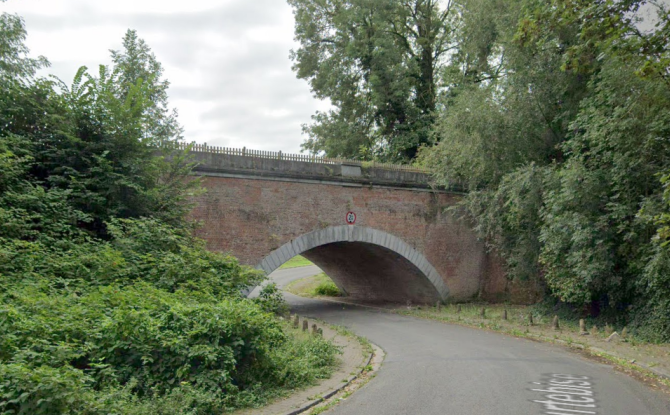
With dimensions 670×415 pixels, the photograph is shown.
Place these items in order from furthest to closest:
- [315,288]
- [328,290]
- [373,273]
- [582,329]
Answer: [315,288], [328,290], [373,273], [582,329]

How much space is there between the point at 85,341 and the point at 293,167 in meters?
12.1

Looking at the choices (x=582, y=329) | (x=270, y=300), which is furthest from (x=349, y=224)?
(x=270, y=300)

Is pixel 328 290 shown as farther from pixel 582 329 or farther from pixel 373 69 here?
pixel 582 329

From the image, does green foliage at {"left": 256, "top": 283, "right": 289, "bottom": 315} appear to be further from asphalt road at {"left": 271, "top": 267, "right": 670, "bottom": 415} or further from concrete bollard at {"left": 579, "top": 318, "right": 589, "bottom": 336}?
concrete bollard at {"left": 579, "top": 318, "right": 589, "bottom": 336}

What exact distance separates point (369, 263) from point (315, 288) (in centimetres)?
625

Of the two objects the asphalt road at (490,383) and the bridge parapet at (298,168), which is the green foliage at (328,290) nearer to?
the bridge parapet at (298,168)

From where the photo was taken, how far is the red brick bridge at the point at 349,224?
16266mm

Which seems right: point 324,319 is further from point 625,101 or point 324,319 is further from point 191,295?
point 625,101

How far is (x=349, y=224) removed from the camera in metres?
18.9

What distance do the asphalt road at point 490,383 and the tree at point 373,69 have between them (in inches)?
584

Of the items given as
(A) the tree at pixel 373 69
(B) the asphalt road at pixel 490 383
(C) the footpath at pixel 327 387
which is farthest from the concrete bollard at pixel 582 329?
(A) the tree at pixel 373 69

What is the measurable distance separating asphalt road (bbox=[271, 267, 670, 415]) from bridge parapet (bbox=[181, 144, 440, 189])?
21.4 ft

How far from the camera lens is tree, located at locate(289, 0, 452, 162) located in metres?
25.5

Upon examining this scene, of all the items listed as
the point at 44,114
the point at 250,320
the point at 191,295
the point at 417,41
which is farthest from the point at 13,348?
the point at 417,41
